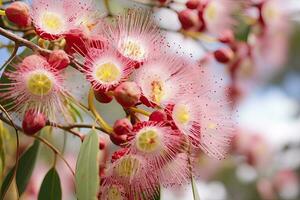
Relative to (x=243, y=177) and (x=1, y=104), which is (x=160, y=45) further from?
(x=243, y=177)

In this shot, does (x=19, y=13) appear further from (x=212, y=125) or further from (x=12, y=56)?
(x=212, y=125)

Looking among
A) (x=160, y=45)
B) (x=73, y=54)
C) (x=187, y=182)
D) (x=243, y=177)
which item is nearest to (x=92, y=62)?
(x=73, y=54)

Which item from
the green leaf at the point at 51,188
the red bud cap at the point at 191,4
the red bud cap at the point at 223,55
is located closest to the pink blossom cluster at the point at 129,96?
the green leaf at the point at 51,188

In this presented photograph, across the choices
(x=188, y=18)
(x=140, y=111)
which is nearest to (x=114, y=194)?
(x=140, y=111)

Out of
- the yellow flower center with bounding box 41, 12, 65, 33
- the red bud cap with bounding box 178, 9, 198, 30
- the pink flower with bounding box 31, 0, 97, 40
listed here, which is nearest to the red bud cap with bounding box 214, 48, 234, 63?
the red bud cap with bounding box 178, 9, 198, 30

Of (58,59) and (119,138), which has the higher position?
(58,59)

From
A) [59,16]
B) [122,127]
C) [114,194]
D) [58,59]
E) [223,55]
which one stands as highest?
[223,55]

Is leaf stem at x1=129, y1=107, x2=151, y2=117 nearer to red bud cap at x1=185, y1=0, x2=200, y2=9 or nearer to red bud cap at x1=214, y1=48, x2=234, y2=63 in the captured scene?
red bud cap at x1=185, y1=0, x2=200, y2=9
